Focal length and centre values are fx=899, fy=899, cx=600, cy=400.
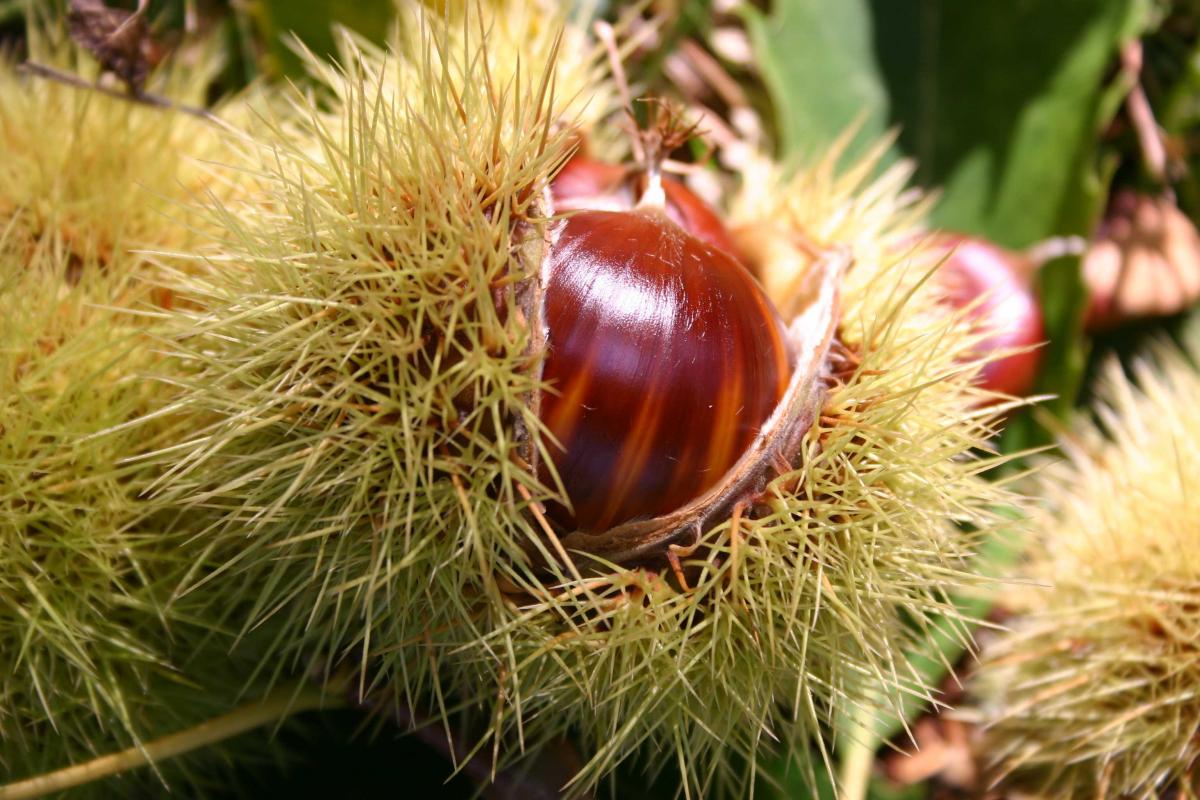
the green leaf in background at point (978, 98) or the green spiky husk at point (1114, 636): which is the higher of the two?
the green leaf in background at point (978, 98)

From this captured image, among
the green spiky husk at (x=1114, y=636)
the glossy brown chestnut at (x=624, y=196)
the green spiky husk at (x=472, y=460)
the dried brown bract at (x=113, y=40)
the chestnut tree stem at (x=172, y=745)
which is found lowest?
the chestnut tree stem at (x=172, y=745)

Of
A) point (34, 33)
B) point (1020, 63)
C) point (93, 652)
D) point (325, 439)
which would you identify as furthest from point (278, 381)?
point (1020, 63)

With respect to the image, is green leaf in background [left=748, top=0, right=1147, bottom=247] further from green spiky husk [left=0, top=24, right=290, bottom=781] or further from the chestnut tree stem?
the chestnut tree stem

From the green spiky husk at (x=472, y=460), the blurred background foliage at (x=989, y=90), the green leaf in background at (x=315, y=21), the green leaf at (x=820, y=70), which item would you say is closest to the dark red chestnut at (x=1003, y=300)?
the blurred background foliage at (x=989, y=90)

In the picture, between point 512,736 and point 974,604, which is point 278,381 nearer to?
point 512,736

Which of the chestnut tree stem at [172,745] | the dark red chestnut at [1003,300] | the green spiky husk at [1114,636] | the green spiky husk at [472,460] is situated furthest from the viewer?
the dark red chestnut at [1003,300]

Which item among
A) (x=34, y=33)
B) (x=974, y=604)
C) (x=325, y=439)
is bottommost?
(x=974, y=604)

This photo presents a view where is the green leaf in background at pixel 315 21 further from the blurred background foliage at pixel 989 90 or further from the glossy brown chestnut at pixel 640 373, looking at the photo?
the glossy brown chestnut at pixel 640 373

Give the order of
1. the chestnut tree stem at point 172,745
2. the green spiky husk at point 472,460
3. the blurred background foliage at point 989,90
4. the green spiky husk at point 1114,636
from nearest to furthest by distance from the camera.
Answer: the green spiky husk at point 472,460
the chestnut tree stem at point 172,745
the green spiky husk at point 1114,636
the blurred background foliage at point 989,90

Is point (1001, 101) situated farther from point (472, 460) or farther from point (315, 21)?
point (472, 460)
